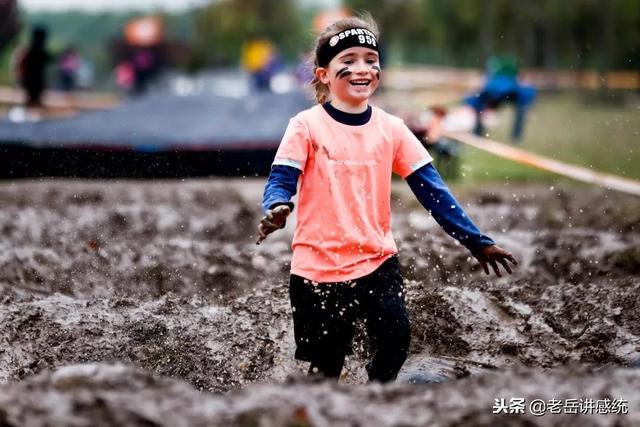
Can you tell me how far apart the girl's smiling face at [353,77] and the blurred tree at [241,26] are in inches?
1750

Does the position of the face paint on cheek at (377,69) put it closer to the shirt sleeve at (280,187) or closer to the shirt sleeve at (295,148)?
the shirt sleeve at (295,148)

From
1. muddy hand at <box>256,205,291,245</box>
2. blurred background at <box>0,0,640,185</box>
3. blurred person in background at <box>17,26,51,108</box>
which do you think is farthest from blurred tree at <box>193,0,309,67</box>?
muddy hand at <box>256,205,291,245</box>

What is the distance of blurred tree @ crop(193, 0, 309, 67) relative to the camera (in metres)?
48.9

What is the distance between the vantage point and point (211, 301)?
560 cm

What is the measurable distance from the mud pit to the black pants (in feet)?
0.50

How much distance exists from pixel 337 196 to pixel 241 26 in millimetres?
45886

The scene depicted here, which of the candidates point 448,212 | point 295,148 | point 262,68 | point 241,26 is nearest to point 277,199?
point 295,148

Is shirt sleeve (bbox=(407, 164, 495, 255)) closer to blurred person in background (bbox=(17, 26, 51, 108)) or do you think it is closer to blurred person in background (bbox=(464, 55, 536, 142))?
blurred person in background (bbox=(464, 55, 536, 142))

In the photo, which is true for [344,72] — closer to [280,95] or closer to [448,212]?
[448,212]

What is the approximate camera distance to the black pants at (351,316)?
391cm

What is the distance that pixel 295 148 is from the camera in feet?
12.8

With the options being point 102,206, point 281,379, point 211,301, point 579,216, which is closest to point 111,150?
point 102,206

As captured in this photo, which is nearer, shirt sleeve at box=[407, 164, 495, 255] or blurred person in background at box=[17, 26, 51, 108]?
shirt sleeve at box=[407, 164, 495, 255]

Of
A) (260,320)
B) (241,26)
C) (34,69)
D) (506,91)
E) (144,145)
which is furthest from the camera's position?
(241,26)
